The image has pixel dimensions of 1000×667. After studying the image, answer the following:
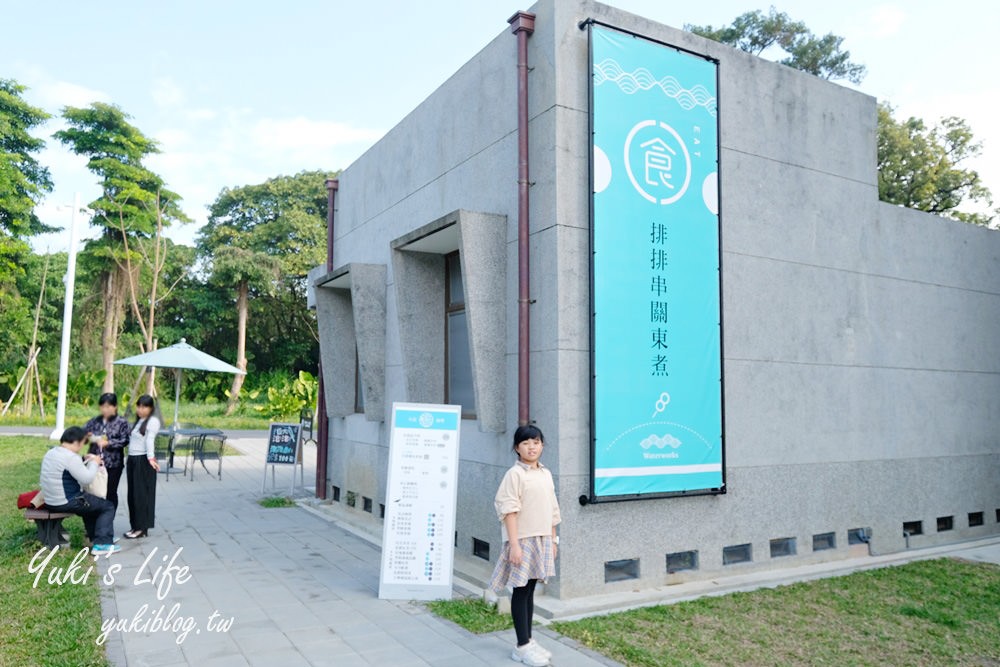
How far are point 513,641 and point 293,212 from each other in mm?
33827

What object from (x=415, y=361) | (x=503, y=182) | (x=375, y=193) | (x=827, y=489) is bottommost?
(x=827, y=489)

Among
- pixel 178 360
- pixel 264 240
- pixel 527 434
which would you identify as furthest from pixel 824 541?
pixel 264 240

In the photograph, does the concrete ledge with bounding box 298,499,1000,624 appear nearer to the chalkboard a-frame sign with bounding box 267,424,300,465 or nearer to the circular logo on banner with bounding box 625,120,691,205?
the chalkboard a-frame sign with bounding box 267,424,300,465

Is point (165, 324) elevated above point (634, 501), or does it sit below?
above

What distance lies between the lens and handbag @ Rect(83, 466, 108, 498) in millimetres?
7452

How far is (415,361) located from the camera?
816cm

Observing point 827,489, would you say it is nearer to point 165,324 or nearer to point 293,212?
point 293,212

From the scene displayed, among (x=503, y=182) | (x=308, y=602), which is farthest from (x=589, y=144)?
(x=308, y=602)

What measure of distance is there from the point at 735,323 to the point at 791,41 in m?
19.8

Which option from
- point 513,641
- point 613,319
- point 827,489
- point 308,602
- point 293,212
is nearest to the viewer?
point 513,641

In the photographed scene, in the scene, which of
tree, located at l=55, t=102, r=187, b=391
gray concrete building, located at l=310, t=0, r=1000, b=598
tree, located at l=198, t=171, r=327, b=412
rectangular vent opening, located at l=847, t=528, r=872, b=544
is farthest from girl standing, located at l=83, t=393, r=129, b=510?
tree, located at l=198, t=171, r=327, b=412

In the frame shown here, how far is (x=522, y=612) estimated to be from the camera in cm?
459

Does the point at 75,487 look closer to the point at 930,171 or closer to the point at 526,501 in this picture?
the point at 526,501

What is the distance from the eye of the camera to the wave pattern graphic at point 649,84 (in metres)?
6.41
